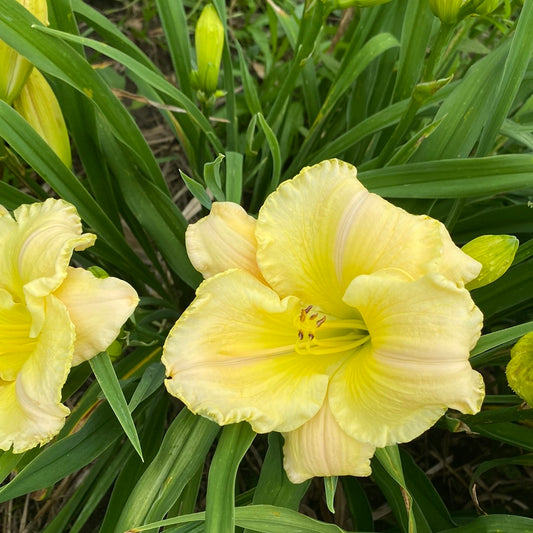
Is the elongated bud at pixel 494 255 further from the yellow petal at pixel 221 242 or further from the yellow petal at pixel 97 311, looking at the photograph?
the yellow petal at pixel 97 311

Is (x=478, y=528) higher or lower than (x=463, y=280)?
lower

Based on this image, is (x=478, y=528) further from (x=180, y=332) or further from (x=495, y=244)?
(x=180, y=332)

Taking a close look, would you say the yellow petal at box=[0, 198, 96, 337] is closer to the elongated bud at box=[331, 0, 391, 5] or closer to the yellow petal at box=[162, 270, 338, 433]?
the yellow petal at box=[162, 270, 338, 433]

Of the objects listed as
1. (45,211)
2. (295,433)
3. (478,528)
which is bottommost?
(478,528)

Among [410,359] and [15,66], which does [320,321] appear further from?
[15,66]

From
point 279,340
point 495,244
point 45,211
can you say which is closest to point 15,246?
point 45,211

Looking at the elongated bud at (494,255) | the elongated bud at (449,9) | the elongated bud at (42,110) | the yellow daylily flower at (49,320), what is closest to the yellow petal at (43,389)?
the yellow daylily flower at (49,320)

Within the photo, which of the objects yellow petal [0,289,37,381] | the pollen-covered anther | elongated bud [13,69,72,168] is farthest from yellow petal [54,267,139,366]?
elongated bud [13,69,72,168]
